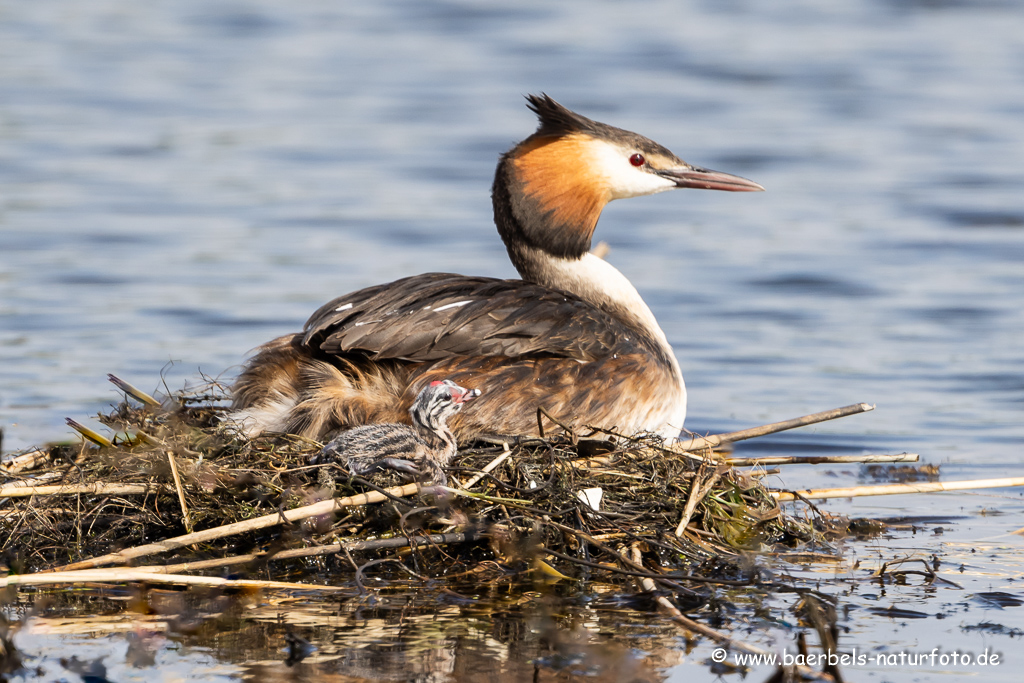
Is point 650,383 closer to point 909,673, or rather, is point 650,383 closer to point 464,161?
point 909,673

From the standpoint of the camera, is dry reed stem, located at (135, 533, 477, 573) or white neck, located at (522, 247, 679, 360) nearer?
dry reed stem, located at (135, 533, 477, 573)

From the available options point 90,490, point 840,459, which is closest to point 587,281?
point 840,459

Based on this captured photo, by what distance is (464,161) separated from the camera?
13.7m

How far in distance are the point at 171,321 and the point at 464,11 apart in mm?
12132

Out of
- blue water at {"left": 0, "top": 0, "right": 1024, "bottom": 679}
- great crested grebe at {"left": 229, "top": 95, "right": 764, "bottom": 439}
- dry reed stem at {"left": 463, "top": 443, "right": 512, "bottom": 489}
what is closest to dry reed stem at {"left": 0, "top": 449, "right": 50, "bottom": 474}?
great crested grebe at {"left": 229, "top": 95, "right": 764, "bottom": 439}

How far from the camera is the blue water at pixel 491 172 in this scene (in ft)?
27.8

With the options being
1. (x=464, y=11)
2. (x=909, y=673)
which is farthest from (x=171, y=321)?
(x=464, y=11)

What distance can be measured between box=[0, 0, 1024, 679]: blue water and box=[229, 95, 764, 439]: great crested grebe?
134 centimetres

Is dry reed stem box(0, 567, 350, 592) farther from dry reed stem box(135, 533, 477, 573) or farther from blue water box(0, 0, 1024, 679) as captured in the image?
blue water box(0, 0, 1024, 679)

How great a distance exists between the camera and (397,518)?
4672 mm

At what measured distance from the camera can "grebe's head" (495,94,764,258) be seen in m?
6.26

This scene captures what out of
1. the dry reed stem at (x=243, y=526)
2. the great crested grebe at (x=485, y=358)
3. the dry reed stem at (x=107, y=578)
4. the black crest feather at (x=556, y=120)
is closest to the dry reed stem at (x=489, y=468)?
the dry reed stem at (x=243, y=526)

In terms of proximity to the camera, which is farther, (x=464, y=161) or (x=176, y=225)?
(x=464, y=161)

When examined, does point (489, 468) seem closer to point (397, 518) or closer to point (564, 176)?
point (397, 518)
